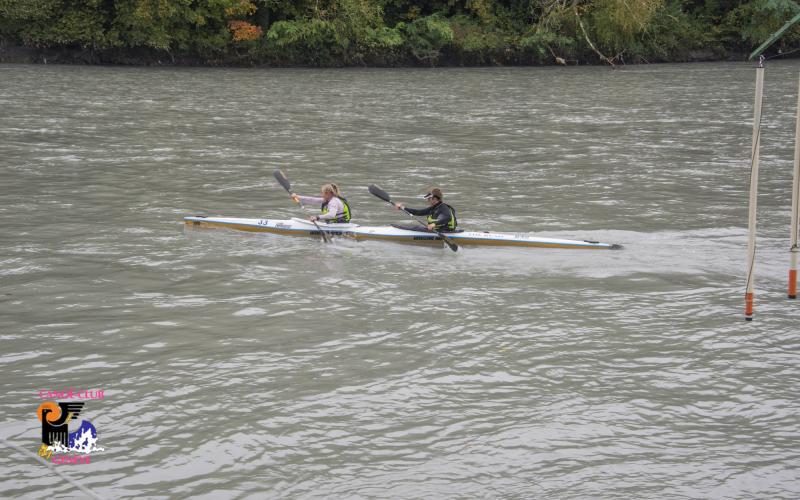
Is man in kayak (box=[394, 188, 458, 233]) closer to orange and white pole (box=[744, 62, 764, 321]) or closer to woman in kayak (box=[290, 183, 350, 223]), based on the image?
woman in kayak (box=[290, 183, 350, 223])

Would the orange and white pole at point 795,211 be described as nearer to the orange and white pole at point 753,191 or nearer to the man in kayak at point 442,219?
the orange and white pole at point 753,191

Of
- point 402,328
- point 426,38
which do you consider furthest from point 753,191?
point 426,38

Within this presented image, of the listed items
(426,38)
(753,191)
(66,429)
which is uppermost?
(426,38)

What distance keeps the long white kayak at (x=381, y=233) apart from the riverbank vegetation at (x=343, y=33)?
33949mm

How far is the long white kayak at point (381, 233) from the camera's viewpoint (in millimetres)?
15219

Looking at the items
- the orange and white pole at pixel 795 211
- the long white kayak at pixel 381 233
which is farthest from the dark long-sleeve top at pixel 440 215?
the orange and white pole at pixel 795 211

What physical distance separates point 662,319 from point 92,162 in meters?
14.9

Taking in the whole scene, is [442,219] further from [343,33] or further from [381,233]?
[343,33]

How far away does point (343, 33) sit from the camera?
163 feet

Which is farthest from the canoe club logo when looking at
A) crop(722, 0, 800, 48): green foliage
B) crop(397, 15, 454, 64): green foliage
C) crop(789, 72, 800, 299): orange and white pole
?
crop(722, 0, 800, 48): green foliage

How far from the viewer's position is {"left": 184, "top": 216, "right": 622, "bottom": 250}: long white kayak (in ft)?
49.9

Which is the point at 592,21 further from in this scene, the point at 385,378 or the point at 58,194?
the point at 385,378

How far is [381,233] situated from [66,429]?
25.7ft

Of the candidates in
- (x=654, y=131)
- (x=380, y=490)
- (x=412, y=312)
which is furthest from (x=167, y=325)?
(x=654, y=131)
